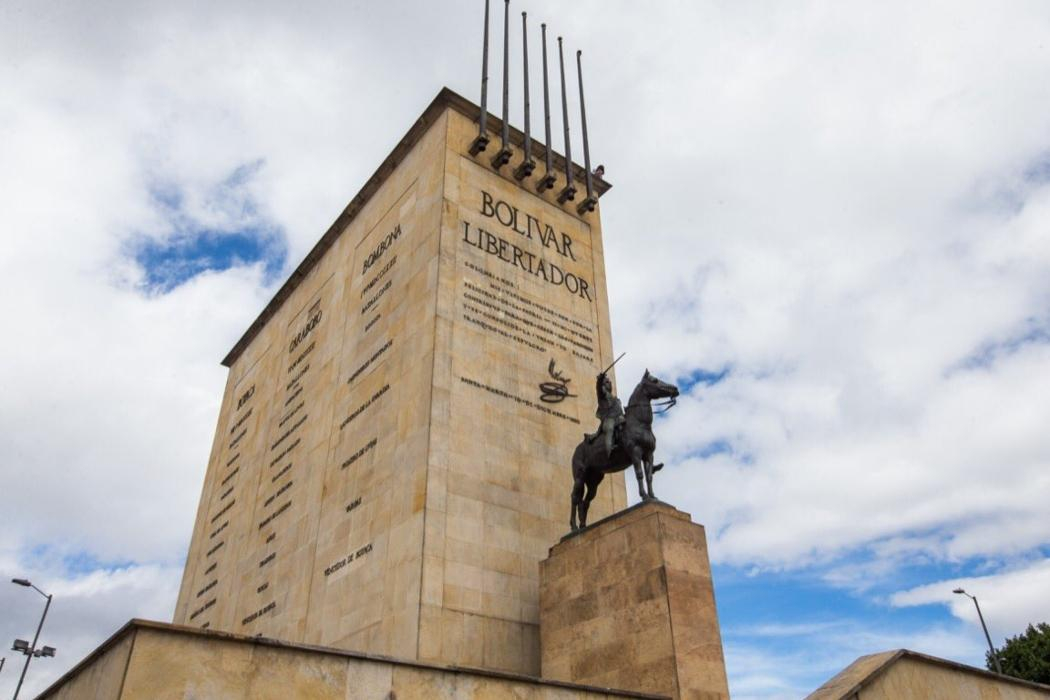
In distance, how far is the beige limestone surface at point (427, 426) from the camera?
17953mm

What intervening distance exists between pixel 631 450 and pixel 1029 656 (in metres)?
32.8

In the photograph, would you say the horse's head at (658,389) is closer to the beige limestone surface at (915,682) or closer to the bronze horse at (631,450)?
the bronze horse at (631,450)

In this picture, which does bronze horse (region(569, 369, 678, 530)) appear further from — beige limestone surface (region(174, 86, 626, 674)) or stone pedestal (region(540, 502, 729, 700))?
beige limestone surface (region(174, 86, 626, 674))

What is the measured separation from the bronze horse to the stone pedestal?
0.99m

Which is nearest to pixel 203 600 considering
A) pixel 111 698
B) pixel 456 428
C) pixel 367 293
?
pixel 367 293

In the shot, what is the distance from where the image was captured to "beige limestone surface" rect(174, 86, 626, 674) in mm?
17953

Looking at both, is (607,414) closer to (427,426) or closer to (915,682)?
(427,426)

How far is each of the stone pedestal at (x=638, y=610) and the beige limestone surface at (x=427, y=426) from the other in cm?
246

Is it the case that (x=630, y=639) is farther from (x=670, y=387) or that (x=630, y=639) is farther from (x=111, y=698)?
(x=111, y=698)

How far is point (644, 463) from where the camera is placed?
1625 centimetres

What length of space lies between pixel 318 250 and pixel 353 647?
16.8 m

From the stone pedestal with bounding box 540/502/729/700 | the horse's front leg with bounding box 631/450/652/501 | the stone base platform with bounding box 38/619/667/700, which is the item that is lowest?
the stone base platform with bounding box 38/619/667/700

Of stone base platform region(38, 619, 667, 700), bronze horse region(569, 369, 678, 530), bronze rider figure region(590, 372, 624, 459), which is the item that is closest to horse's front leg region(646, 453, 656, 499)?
bronze horse region(569, 369, 678, 530)

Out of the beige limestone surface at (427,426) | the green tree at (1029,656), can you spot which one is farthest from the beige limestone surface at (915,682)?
the green tree at (1029,656)
